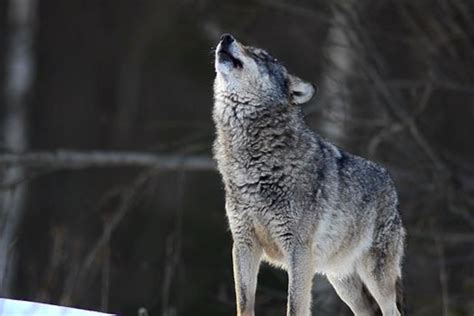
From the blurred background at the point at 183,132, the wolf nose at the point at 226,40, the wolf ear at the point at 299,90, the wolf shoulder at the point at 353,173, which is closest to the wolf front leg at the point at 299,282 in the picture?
the wolf shoulder at the point at 353,173

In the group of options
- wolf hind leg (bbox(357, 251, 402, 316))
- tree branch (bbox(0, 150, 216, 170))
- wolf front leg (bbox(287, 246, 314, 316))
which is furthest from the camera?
tree branch (bbox(0, 150, 216, 170))

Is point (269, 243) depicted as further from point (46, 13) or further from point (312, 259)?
point (46, 13)

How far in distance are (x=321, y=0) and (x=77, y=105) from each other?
8799 millimetres

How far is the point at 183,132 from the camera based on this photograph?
65.9 ft

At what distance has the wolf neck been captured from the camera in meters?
7.80

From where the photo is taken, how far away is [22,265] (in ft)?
54.4

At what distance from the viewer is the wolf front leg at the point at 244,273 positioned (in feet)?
24.9

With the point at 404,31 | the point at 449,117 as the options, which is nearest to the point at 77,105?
the point at 449,117

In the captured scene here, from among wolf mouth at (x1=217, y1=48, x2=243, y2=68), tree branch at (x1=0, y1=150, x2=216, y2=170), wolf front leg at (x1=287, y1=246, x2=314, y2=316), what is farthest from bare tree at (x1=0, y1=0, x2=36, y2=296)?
wolf front leg at (x1=287, y1=246, x2=314, y2=316)

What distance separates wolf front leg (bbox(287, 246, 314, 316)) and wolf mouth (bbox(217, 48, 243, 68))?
1.01 m

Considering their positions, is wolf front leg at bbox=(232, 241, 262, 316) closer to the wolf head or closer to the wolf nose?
the wolf head

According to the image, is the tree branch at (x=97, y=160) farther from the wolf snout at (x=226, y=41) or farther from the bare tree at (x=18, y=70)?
the wolf snout at (x=226, y=41)

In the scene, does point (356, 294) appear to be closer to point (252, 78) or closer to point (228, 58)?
point (252, 78)

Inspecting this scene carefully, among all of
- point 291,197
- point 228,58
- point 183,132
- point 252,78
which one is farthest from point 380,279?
point 183,132
